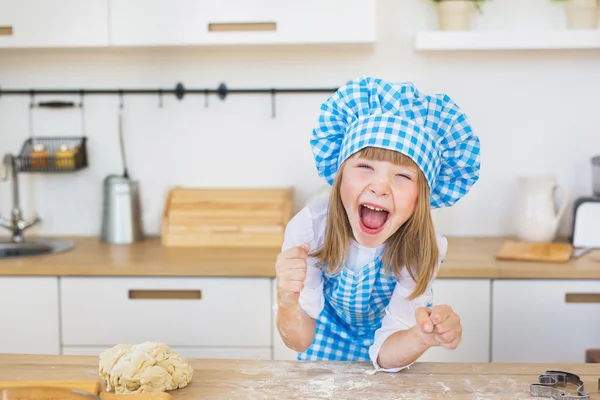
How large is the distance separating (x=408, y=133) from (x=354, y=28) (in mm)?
1166

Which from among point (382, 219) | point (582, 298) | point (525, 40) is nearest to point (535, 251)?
point (582, 298)

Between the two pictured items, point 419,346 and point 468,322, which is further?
point 468,322

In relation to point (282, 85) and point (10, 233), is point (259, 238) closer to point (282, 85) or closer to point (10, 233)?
point (282, 85)

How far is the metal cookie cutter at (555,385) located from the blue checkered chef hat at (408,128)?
0.38 m

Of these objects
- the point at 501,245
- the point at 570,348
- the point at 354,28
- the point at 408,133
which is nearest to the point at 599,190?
the point at 501,245

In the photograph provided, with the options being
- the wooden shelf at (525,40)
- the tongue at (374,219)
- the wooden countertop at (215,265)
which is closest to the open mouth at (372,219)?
the tongue at (374,219)

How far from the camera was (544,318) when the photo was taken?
2.32 meters

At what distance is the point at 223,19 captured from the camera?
246cm

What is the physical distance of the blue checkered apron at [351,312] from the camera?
154 cm

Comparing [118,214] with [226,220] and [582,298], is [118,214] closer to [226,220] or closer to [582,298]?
[226,220]

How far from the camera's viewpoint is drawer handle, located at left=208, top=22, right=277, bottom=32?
247 cm

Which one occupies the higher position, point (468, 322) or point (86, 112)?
point (86, 112)

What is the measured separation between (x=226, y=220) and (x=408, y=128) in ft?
4.42

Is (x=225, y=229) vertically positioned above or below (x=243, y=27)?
A: below
